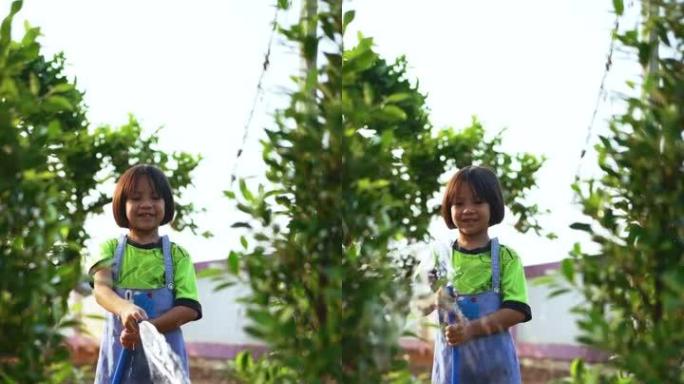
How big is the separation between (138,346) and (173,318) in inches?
5.7

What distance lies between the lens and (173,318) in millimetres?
3371

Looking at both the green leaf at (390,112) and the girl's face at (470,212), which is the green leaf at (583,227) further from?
the girl's face at (470,212)

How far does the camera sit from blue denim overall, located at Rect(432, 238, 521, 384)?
322cm

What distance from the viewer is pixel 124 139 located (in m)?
8.93

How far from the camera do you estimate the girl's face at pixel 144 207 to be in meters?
3.50

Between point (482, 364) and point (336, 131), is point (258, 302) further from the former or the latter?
point (482, 364)

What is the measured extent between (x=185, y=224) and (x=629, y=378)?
205 inches

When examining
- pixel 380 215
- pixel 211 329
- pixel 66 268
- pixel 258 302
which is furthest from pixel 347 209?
pixel 211 329

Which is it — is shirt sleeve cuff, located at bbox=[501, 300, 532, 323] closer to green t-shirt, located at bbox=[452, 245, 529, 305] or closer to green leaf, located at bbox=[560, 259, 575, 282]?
green t-shirt, located at bbox=[452, 245, 529, 305]

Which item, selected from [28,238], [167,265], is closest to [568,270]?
[28,238]

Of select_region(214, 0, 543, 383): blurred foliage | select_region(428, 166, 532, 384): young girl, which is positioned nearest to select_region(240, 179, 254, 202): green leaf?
select_region(214, 0, 543, 383): blurred foliage

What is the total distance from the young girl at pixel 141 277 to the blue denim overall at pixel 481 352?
833 millimetres

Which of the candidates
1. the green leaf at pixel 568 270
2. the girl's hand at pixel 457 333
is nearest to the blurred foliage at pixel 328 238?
the green leaf at pixel 568 270

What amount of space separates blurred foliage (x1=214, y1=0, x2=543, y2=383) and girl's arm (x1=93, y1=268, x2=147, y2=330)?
3.56 feet
